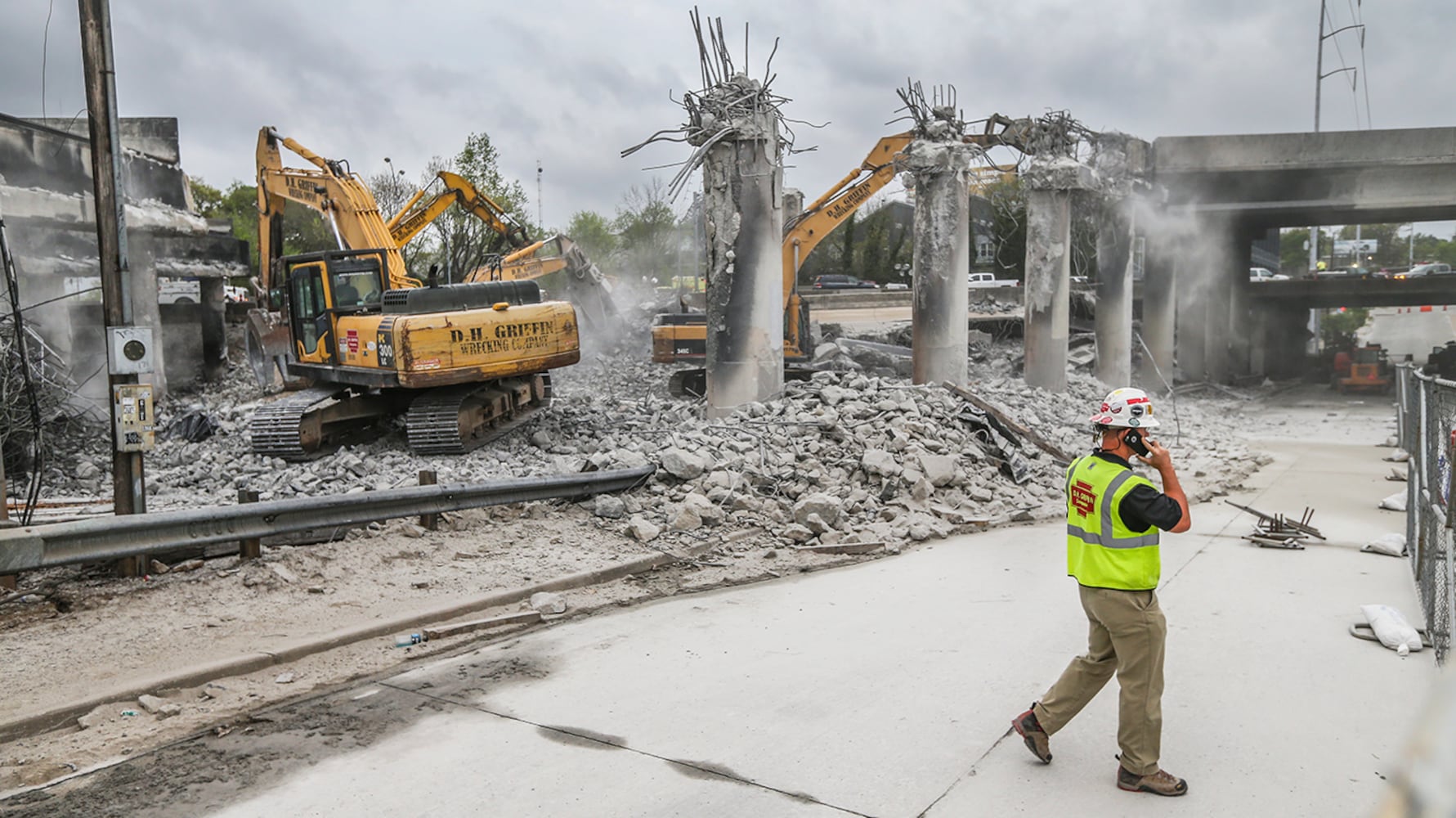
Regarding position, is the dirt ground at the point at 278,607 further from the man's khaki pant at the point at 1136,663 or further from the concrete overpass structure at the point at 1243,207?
the concrete overpass structure at the point at 1243,207

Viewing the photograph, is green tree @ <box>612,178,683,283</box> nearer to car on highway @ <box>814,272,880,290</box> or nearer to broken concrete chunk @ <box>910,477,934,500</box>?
car on highway @ <box>814,272,880,290</box>

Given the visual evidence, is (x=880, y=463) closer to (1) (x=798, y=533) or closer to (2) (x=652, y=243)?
(1) (x=798, y=533)

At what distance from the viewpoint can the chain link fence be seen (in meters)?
6.30

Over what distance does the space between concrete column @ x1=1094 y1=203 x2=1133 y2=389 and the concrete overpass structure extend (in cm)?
238

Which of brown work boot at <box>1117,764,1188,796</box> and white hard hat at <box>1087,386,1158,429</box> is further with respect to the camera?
white hard hat at <box>1087,386,1158,429</box>

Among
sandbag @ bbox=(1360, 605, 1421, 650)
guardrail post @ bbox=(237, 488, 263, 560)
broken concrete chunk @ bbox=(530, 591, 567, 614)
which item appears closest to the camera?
sandbag @ bbox=(1360, 605, 1421, 650)

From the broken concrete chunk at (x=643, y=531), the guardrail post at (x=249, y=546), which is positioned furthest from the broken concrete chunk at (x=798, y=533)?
the guardrail post at (x=249, y=546)

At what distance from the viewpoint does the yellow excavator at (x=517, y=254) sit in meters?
19.5

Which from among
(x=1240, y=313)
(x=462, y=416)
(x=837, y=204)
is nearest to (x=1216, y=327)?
(x=1240, y=313)

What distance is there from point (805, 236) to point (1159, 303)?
10087mm

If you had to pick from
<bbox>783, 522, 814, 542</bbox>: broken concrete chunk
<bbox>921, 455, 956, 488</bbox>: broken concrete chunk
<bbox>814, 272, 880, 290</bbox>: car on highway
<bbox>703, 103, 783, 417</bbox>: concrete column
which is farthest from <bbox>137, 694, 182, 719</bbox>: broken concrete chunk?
<bbox>814, 272, 880, 290</bbox>: car on highway

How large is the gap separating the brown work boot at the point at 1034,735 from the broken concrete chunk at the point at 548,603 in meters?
3.86

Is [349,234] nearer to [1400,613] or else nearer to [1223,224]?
[1400,613]

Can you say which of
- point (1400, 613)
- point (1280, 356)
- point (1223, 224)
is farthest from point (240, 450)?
point (1280, 356)
